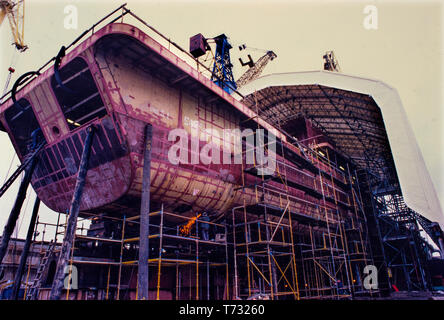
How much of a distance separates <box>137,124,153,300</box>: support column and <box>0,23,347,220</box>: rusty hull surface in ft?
1.24

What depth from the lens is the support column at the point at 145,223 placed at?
859 cm

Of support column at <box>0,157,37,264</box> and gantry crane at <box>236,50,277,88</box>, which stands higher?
gantry crane at <box>236,50,277,88</box>

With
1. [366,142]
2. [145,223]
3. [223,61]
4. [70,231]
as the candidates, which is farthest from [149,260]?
[366,142]

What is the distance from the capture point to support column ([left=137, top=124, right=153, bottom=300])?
8586 millimetres

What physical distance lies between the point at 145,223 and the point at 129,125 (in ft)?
11.5

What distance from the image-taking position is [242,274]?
48.7ft

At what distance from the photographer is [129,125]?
10.3 metres

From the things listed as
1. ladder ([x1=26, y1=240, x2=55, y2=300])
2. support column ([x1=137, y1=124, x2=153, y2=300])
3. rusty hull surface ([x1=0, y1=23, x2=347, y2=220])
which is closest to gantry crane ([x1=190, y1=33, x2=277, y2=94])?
rusty hull surface ([x1=0, y1=23, x2=347, y2=220])

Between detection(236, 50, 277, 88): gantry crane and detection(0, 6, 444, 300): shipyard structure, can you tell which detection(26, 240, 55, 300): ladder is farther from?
detection(236, 50, 277, 88): gantry crane

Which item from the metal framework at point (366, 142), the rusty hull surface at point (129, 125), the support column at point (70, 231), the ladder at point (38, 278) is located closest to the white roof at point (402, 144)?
Answer: the metal framework at point (366, 142)

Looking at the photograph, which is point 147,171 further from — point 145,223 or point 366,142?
point 366,142

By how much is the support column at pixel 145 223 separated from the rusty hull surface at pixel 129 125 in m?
0.38

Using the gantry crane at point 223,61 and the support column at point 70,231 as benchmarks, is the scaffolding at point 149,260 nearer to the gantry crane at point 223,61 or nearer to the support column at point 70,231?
the support column at point 70,231

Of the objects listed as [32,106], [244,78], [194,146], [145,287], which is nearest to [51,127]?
[32,106]
